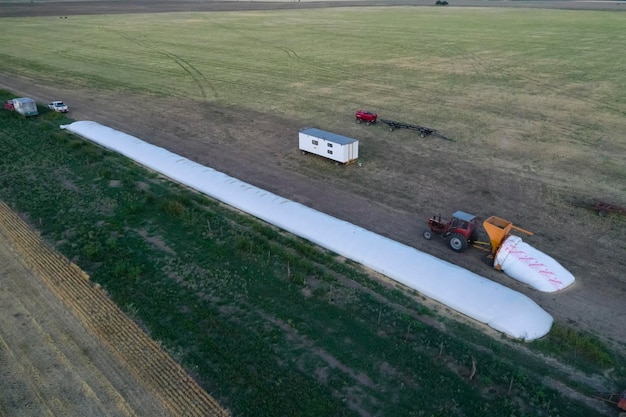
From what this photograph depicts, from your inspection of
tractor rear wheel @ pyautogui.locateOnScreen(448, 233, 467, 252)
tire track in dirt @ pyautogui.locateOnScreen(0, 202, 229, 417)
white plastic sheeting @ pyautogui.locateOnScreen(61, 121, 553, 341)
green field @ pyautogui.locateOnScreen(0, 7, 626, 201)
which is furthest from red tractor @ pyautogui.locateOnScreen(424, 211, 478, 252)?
tire track in dirt @ pyautogui.locateOnScreen(0, 202, 229, 417)

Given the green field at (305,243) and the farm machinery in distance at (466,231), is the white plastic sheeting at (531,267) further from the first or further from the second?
the green field at (305,243)

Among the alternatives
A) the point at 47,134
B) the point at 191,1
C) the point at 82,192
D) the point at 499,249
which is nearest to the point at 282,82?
the point at 47,134

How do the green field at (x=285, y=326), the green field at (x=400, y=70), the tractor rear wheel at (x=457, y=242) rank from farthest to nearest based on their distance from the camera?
the green field at (x=400, y=70)
the tractor rear wheel at (x=457, y=242)
the green field at (x=285, y=326)

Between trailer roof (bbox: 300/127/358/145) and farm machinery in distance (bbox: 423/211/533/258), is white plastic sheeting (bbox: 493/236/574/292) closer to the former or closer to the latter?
farm machinery in distance (bbox: 423/211/533/258)

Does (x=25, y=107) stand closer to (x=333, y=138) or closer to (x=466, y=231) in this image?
(x=333, y=138)

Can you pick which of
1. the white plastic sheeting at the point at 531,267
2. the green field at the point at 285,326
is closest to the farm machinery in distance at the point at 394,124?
the white plastic sheeting at the point at 531,267

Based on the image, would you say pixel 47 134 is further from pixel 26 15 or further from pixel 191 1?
pixel 191 1
